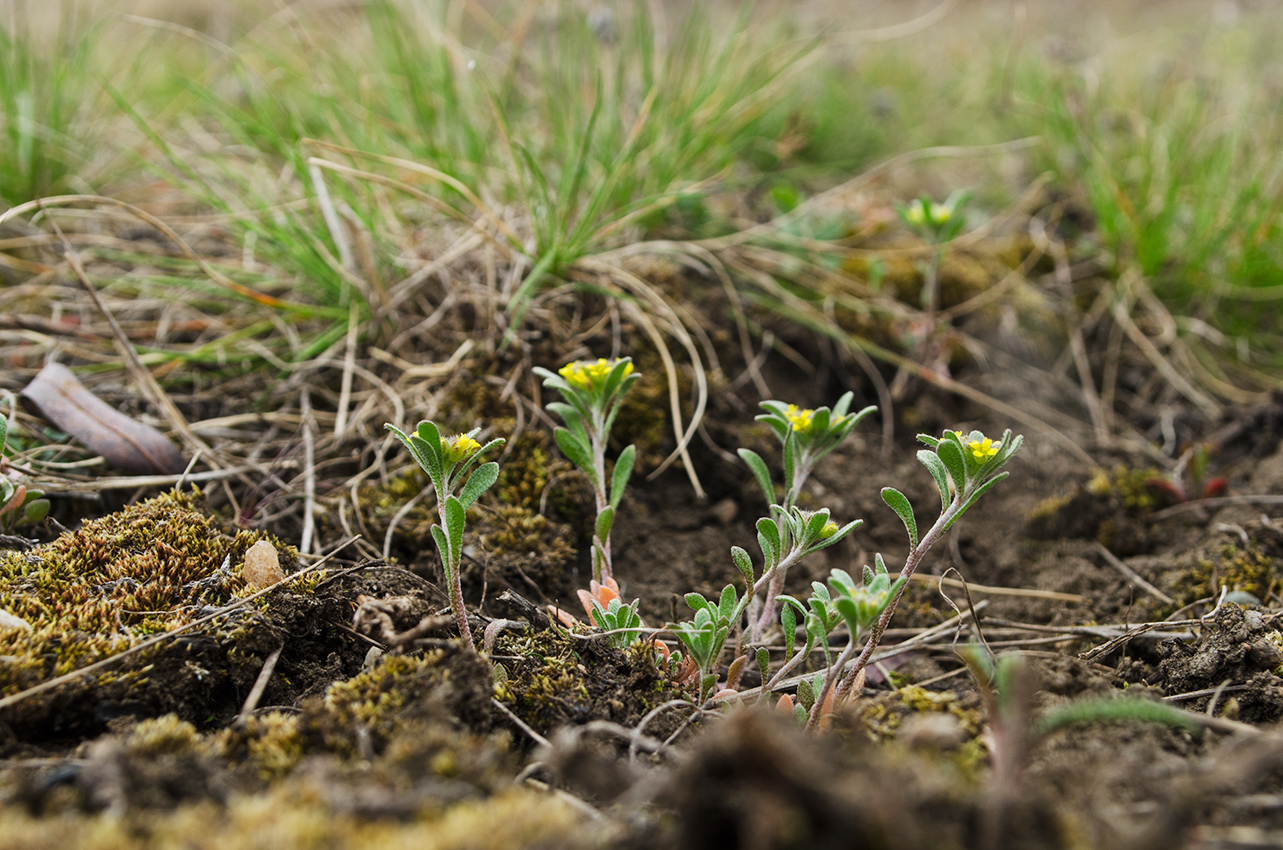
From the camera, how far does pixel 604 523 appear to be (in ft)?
5.69

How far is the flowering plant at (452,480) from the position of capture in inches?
55.9

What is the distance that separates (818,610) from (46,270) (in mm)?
2868

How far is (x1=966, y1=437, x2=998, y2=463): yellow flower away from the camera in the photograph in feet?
4.67

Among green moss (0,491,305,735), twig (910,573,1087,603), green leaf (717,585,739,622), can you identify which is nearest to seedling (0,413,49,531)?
green moss (0,491,305,735)

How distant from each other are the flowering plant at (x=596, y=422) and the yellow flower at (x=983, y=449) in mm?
663

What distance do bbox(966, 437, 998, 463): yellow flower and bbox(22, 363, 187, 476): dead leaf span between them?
1.89 metres

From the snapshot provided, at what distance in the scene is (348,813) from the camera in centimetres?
96

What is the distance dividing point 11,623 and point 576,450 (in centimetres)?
105

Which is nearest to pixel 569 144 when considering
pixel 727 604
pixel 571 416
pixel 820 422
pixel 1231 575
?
pixel 571 416

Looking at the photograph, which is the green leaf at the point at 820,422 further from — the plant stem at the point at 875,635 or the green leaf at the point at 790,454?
the plant stem at the point at 875,635

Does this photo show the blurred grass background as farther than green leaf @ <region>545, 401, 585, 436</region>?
Yes

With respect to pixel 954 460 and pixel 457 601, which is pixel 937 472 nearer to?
pixel 954 460

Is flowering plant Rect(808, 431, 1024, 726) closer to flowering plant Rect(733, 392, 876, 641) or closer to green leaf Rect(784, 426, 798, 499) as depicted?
flowering plant Rect(733, 392, 876, 641)

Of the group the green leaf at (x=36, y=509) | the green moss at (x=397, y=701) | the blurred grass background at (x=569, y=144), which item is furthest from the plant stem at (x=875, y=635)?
the green leaf at (x=36, y=509)
